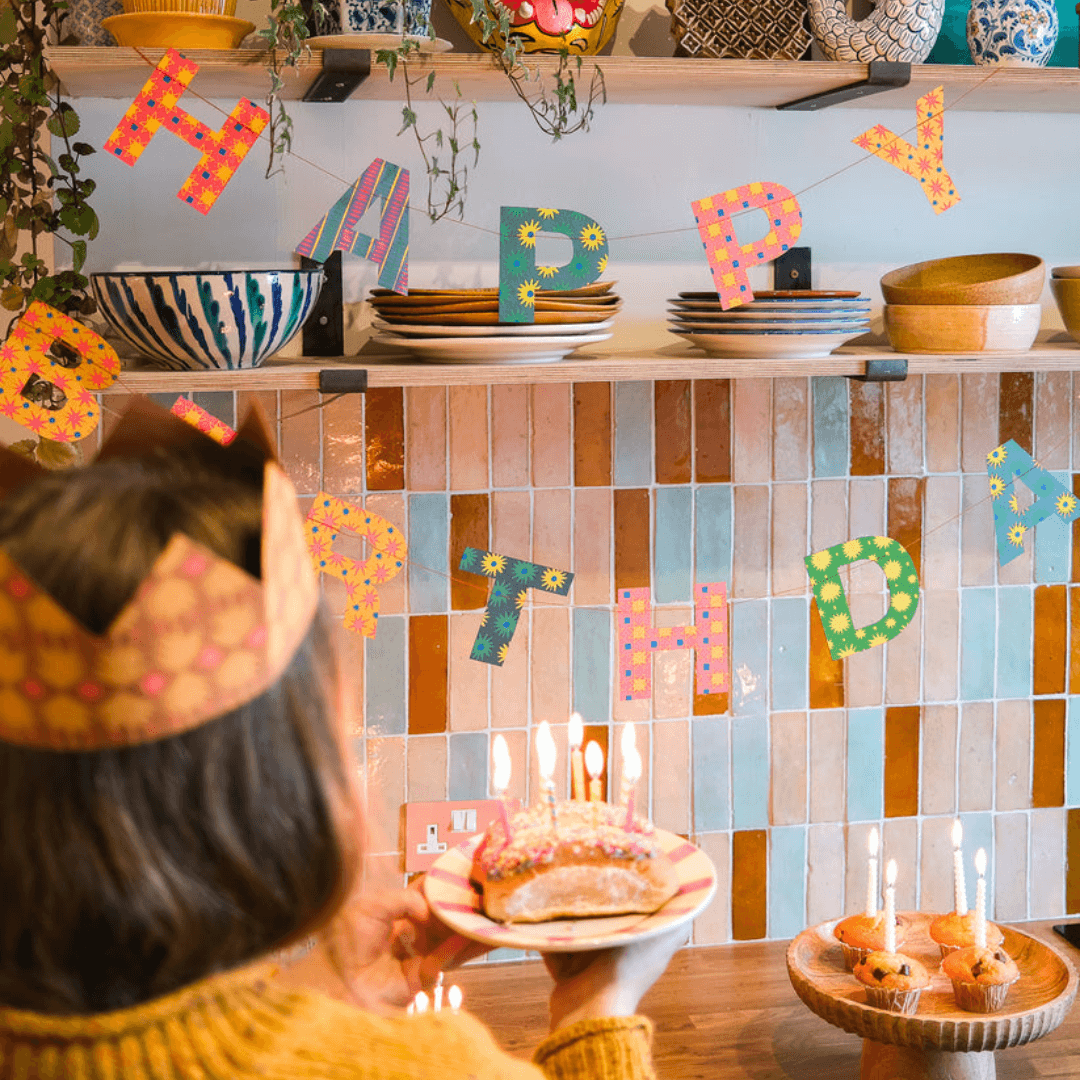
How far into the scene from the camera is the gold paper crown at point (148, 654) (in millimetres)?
622

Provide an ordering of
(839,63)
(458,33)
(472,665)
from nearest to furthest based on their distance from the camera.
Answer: (839,63) → (458,33) → (472,665)

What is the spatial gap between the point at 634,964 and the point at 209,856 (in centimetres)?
54

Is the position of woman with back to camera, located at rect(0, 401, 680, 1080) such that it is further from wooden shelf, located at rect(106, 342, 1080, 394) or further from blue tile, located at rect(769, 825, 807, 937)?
blue tile, located at rect(769, 825, 807, 937)

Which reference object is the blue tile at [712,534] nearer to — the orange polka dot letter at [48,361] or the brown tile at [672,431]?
the brown tile at [672,431]

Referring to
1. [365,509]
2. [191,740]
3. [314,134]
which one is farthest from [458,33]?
[191,740]

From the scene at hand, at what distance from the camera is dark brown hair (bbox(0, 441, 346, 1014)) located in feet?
2.09

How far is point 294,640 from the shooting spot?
69 cm

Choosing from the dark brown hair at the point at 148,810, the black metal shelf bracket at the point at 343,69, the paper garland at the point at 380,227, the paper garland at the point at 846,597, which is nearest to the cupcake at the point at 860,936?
the paper garland at the point at 846,597

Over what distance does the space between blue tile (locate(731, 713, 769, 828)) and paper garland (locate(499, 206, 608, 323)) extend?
2.50 ft

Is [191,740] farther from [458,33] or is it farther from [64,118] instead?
[458,33]

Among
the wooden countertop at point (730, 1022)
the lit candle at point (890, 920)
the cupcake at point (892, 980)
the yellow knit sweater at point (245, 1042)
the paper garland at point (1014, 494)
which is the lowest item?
the wooden countertop at point (730, 1022)

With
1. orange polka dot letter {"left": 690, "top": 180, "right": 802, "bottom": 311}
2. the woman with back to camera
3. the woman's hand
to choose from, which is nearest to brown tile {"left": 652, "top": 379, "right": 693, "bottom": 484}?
orange polka dot letter {"left": 690, "top": 180, "right": 802, "bottom": 311}

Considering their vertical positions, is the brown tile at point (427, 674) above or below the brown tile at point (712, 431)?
below

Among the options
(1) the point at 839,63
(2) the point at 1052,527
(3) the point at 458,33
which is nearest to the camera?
(1) the point at 839,63
